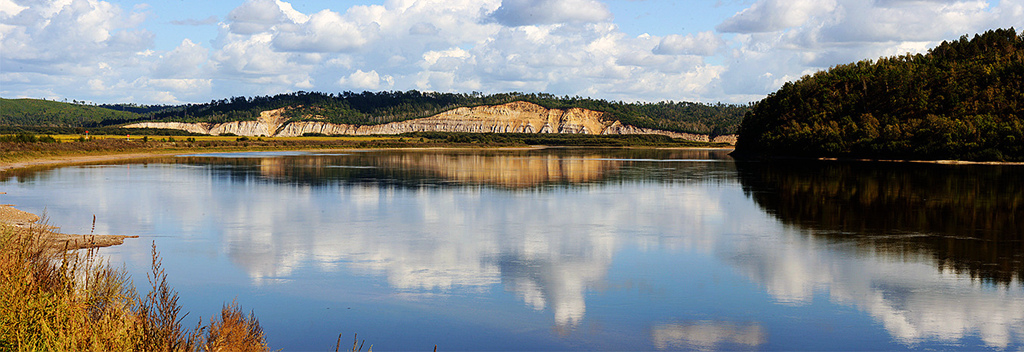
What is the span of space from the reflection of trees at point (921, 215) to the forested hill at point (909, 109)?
35.3 metres

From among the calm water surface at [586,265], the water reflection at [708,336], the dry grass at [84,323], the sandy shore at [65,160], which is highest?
the sandy shore at [65,160]

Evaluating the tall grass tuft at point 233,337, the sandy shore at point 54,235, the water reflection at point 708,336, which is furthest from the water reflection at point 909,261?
the sandy shore at point 54,235

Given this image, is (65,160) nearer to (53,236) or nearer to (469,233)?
(53,236)

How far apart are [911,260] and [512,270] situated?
30.7ft

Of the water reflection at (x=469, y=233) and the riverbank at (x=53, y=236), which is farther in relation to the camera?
the riverbank at (x=53, y=236)

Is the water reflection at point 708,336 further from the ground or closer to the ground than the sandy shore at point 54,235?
closer to the ground

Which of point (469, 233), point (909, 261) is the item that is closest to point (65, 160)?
point (469, 233)


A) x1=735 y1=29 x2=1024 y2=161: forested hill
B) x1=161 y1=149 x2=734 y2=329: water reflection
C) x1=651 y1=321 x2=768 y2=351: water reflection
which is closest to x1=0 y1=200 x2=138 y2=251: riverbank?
x1=161 y1=149 x2=734 y2=329: water reflection

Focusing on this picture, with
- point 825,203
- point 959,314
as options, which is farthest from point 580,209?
point 959,314

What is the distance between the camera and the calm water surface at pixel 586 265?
38.2 feet

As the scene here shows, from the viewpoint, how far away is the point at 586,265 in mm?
17047

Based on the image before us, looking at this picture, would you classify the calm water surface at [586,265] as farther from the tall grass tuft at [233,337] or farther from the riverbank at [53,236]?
the tall grass tuft at [233,337]

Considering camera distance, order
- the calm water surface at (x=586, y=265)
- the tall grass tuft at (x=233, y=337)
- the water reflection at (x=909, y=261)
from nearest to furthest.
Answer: the tall grass tuft at (x=233, y=337) → the calm water surface at (x=586, y=265) → the water reflection at (x=909, y=261)

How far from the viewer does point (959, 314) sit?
40.8 ft
